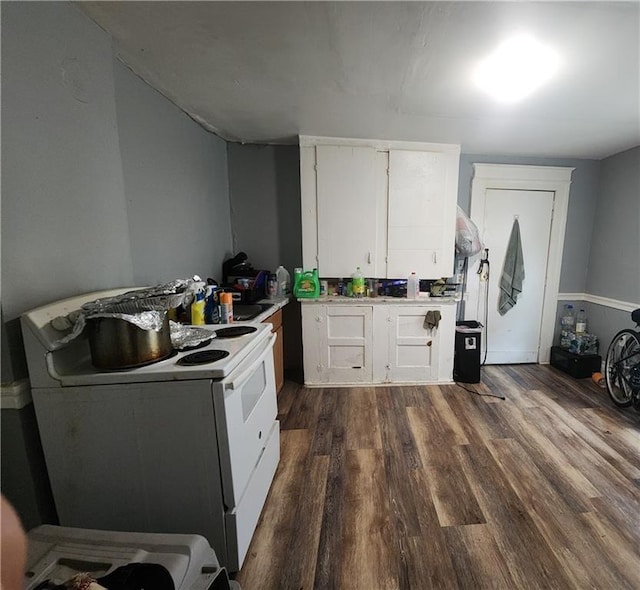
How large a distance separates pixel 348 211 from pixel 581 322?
2916 mm

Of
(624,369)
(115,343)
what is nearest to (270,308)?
(115,343)

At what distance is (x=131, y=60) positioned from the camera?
4.96 feet

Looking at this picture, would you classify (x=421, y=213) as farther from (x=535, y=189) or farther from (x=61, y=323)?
(x=61, y=323)

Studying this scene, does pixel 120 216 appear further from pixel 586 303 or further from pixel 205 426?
pixel 586 303

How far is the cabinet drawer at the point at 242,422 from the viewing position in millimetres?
1054

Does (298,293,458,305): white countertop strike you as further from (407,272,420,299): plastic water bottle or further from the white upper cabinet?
the white upper cabinet

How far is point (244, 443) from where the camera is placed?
3.94ft

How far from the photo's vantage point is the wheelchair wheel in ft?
7.99

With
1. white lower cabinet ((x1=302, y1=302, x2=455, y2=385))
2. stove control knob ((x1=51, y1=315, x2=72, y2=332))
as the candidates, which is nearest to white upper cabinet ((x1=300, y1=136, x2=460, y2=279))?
white lower cabinet ((x1=302, y1=302, x2=455, y2=385))

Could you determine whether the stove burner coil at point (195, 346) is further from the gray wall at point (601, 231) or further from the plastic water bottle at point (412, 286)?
the gray wall at point (601, 231)

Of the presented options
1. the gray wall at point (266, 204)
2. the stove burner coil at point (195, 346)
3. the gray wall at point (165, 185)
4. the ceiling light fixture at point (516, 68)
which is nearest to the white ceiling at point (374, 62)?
the ceiling light fixture at point (516, 68)

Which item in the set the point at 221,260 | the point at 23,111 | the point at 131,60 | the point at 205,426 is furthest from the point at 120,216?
the point at 221,260

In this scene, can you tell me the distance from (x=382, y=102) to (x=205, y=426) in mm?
2163

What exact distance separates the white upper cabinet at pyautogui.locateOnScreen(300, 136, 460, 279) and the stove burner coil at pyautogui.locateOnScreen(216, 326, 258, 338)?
1389mm
